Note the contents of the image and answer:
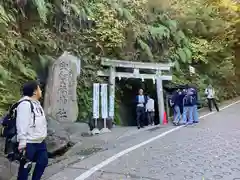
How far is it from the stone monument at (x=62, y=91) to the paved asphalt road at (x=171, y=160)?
1.80 meters

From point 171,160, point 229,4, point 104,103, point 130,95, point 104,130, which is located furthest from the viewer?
point 229,4

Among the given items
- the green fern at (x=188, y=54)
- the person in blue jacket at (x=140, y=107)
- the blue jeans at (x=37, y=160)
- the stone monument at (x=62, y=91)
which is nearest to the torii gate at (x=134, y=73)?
the person in blue jacket at (x=140, y=107)

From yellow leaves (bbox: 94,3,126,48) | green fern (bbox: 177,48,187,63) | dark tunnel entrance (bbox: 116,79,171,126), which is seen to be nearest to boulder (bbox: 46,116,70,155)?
yellow leaves (bbox: 94,3,126,48)

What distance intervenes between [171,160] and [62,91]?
4.42 meters

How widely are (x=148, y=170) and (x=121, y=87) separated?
9.54 meters

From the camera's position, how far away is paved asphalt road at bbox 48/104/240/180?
220 inches

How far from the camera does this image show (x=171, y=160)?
21.7ft

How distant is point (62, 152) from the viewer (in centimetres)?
716

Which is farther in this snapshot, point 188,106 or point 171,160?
point 188,106

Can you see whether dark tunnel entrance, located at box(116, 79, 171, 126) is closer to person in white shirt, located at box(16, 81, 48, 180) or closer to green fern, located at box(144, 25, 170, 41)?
green fern, located at box(144, 25, 170, 41)

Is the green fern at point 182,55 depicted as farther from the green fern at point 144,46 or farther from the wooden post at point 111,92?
the wooden post at point 111,92

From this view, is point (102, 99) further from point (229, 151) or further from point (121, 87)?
point (229, 151)

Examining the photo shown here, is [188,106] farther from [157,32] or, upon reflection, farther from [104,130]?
[157,32]

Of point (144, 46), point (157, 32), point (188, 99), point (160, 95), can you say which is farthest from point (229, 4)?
point (188, 99)
